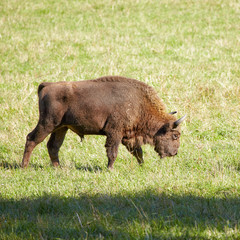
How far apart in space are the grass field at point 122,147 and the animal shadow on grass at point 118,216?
0.02 m

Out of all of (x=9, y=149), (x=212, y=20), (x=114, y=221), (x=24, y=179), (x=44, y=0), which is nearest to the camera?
(x=114, y=221)

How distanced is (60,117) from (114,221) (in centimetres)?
356

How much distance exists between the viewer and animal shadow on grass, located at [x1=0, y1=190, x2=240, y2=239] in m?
5.12

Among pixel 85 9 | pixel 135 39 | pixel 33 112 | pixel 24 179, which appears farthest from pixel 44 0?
pixel 24 179

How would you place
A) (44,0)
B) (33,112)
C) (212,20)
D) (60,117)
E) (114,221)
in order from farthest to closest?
1. (44,0)
2. (212,20)
3. (33,112)
4. (60,117)
5. (114,221)

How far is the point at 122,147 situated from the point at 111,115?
6.03ft

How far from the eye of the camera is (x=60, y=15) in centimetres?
2281

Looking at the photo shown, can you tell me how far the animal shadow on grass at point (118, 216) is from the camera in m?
5.12

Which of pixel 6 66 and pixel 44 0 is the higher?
pixel 44 0

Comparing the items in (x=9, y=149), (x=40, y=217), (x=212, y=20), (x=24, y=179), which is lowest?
(x=9, y=149)

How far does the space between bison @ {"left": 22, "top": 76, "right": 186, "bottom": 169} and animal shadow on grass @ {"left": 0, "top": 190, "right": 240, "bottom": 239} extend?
2246 mm

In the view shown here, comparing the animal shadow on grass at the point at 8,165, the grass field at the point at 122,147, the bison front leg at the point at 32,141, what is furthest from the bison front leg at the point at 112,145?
the animal shadow on grass at the point at 8,165

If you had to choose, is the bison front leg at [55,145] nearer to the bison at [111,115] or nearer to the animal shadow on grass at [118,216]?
the bison at [111,115]

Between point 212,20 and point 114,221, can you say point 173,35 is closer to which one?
point 212,20
